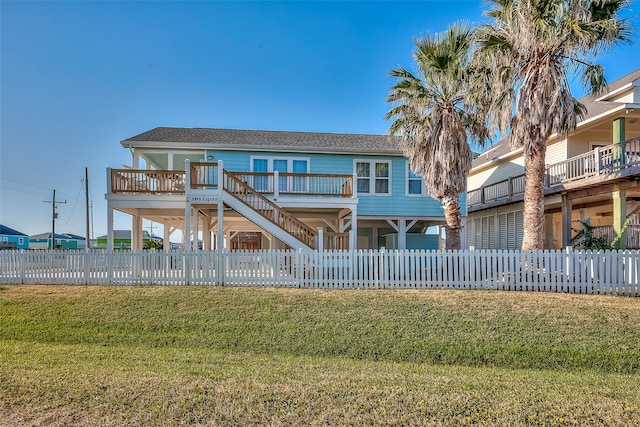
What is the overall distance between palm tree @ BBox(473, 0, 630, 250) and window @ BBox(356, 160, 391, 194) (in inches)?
219

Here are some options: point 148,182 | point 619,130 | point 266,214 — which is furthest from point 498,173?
point 148,182

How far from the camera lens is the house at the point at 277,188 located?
13.2 meters

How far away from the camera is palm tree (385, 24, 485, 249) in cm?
1292

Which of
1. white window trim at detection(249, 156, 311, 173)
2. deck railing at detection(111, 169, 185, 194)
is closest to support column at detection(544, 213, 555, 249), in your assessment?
white window trim at detection(249, 156, 311, 173)

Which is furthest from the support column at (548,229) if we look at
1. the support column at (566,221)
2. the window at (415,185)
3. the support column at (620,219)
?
the window at (415,185)

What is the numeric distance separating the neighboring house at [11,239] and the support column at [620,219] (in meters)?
66.3

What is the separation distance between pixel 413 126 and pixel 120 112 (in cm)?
1559

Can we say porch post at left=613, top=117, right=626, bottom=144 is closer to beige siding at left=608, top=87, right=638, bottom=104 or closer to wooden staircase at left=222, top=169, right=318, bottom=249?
beige siding at left=608, top=87, right=638, bottom=104

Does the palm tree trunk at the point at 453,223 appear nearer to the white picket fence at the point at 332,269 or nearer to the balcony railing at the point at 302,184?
the white picket fence at the point at 332,269

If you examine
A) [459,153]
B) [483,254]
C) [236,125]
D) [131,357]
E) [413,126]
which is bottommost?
[131,357]

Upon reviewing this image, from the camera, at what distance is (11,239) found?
56.6 metres

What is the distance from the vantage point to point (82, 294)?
34.0ft

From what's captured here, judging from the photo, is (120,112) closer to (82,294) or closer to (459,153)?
(82,294)

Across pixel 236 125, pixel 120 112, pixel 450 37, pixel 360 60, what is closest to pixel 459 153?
pixel 450 37
